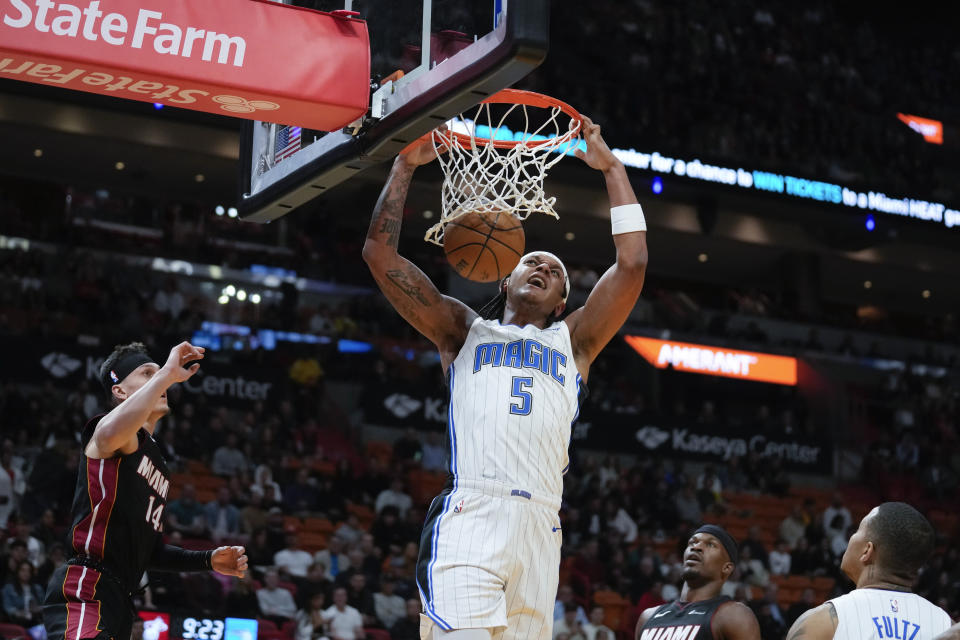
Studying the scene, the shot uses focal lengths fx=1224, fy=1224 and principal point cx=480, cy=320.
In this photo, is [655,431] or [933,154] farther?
[933,154]

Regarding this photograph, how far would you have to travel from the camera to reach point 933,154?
24.1m

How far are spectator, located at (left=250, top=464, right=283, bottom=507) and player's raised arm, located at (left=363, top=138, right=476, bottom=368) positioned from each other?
9206mm

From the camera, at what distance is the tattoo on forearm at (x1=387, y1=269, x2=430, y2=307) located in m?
4.44

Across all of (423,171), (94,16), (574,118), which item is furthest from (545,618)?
(423,171)

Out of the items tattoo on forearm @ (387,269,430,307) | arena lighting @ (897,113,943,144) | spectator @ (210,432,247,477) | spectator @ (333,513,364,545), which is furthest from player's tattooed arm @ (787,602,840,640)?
arena lighting @ (897,113,943,144)

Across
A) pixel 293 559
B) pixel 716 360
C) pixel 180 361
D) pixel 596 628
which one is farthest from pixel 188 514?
pixel 716 360

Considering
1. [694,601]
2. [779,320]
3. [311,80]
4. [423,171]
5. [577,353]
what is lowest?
[694,601]

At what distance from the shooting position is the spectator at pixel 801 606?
1384 cm

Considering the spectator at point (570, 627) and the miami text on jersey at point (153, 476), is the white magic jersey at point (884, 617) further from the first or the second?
the spectator at point (570, 627)

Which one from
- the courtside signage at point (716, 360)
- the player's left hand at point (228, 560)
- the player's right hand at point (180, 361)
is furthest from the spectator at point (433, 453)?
the player's right hand at point (180, 361)

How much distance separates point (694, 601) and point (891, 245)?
20.8 metres

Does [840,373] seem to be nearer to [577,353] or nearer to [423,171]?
[423,171]

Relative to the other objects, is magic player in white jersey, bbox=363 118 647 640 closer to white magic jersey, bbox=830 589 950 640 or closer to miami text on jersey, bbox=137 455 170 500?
white magic jersey, bbox=830 589 950 640

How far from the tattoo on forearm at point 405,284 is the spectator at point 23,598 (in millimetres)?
6915
